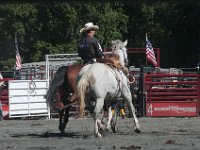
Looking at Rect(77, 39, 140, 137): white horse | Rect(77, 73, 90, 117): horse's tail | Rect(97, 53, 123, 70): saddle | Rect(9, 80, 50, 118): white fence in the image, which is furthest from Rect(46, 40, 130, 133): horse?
Rect(9, 80, 50, 118): white fence

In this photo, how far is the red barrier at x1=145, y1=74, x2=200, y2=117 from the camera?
21.6 metres

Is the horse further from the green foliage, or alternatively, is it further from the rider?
the green foliage

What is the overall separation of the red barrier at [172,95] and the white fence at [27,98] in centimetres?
333

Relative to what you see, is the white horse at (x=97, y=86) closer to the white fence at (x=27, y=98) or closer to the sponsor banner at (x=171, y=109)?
the sponsor banner at (x=171, y=109)

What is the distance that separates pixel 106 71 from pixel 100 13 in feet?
140

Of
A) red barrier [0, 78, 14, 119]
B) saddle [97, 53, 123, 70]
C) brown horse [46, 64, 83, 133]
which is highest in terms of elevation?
saddle [97, 53, 123, 70]

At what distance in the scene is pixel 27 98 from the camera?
21.8 m

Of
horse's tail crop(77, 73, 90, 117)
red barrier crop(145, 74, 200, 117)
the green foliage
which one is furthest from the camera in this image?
the green foliage

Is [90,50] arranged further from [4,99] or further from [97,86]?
[4,99]

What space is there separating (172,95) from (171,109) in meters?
0.76

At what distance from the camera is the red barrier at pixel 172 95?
21625 mm

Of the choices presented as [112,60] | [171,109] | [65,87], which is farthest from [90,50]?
[171,109]

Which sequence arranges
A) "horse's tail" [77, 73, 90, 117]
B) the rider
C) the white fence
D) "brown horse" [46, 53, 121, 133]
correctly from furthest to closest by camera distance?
the white fence → "brown horse" [46, 53, 121, 133] → the rider → "horse's tail" [77, 73, 90, 117]

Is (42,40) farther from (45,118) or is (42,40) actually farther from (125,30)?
(45,118)
